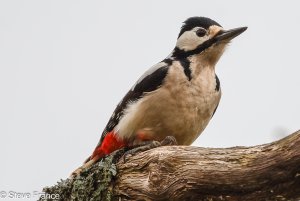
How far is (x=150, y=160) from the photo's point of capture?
4.47 meters

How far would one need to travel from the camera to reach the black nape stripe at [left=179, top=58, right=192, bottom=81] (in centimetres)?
553

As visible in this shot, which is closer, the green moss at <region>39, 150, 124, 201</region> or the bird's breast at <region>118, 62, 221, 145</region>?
the green moss at <region>39, 150, 124, 201</region>

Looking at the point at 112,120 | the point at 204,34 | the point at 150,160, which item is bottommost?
the point at 150,160

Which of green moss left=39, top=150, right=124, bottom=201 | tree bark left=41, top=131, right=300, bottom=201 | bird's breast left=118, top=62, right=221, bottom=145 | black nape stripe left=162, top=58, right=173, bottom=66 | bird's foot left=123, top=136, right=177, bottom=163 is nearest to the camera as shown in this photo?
tree bark left=41, top=131, right=300, bottom=201

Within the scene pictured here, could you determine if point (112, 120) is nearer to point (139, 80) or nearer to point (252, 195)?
point (139, 80)

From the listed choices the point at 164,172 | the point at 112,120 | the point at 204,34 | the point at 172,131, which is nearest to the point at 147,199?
the point at 164,172

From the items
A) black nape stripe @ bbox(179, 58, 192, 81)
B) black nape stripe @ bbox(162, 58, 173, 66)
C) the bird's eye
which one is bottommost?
black nape stripe @ bbox(179, 58, 192, 81)

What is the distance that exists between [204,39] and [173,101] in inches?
37.6

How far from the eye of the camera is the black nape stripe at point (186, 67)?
5530mm

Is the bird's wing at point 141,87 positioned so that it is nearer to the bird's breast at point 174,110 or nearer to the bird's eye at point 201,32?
the bird's breast at point 174,110

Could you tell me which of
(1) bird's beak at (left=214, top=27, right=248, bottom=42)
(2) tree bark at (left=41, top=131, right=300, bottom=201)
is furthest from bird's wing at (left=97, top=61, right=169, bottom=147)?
(2) tree bark at (left=41, top=131, right=300, bottom=201)

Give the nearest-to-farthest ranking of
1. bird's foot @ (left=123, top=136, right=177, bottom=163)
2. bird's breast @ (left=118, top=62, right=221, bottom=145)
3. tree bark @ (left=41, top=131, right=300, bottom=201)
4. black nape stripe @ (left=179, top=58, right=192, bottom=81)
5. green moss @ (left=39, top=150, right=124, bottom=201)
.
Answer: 1. tree bark @ (left=41, top=131, right=300, bottom=201)
2. green moss @ (left=39, top=150, right=124, bottom=201)
3. bird's foot @ (left=123, top=136, right=177, bottom=163)
4. bird's breast @ (left=118, top=62, right=221, bottom=145)
5. black nape stripe @ (left=179, top=58, right=192, bottom=81)

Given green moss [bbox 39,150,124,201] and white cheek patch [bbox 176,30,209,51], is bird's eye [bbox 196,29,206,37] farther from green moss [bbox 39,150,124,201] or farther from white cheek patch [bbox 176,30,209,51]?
green moss [bbox 39,150,124,201]

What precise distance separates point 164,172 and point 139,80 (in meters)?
1.72
